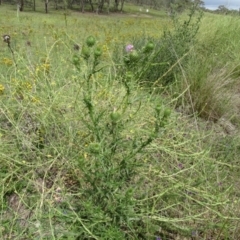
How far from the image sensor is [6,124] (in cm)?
214

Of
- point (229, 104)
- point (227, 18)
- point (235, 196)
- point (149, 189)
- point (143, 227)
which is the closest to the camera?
point (143, 227)

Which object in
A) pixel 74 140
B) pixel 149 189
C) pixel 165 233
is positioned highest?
pixel 74 140

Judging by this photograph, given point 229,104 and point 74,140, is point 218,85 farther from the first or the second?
point 74,140

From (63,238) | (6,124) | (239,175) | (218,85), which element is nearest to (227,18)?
(218,85)

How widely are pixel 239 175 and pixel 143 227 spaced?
863 mm

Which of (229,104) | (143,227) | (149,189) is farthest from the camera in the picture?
(229,104)

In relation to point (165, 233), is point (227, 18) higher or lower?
higher

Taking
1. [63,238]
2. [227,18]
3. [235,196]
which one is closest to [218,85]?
[235,196]

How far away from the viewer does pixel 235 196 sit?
190 centimetres

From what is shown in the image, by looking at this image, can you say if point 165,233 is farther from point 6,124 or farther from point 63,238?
point 6,124

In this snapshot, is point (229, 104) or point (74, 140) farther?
point (229, 104)

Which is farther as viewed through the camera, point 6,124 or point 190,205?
point 6,124

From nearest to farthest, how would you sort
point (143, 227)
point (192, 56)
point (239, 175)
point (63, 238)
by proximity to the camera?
point (63, 238)
point (143, 227)
point (239, 175)
point (192, 56)

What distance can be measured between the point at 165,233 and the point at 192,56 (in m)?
2.39
